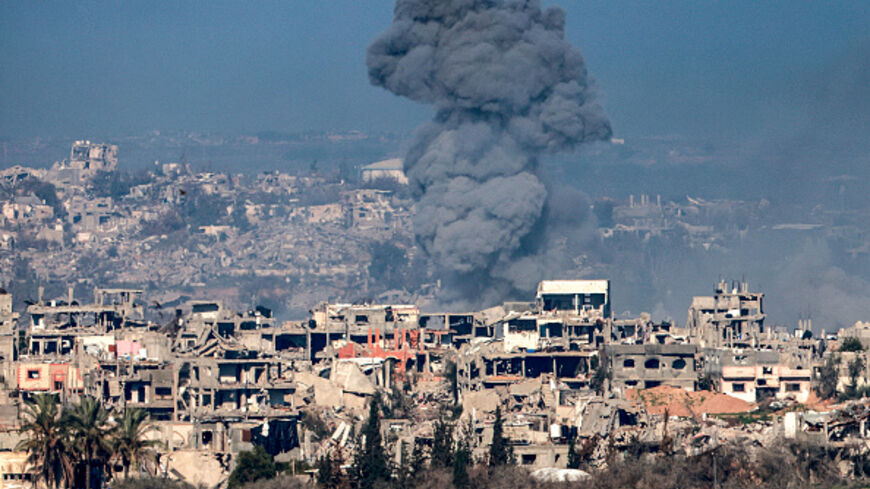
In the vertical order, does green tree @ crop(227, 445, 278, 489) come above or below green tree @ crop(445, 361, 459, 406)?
below

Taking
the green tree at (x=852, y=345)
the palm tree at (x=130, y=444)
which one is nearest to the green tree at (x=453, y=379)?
the green tree at (x=852, y=345)

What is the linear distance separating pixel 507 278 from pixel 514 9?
13.1 meters

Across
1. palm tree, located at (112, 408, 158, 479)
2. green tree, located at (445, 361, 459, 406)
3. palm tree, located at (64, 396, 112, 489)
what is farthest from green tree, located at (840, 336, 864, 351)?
palm tree, located at (64, 396, 112, 489)

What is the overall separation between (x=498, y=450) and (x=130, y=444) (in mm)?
8561

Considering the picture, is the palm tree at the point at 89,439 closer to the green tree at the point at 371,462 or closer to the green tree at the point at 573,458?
the green tree at the point at 371,462

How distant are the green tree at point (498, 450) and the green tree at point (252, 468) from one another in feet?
17.0

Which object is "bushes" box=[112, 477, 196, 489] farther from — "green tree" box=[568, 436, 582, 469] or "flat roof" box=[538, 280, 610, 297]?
"flat roof" box=[538, 280, 610, 297]

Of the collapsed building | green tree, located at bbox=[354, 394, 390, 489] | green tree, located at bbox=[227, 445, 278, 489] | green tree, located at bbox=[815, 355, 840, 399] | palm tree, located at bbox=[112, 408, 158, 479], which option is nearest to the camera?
green tree, located at bbox=[354, 394, 390, 489]

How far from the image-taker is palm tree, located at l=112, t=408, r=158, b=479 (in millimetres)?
56719

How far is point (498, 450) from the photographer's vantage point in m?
56.2

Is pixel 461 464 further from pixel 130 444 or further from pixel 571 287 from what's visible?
Result: pixel 571 287

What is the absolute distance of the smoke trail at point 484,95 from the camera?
103 m

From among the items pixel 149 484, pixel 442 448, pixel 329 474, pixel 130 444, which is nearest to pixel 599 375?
pixel 442 448

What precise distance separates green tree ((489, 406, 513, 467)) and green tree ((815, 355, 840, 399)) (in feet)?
52.0
